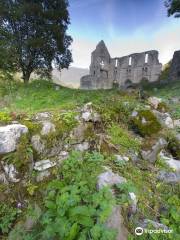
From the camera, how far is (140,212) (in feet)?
8.62

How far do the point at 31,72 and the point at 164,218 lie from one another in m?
19.6

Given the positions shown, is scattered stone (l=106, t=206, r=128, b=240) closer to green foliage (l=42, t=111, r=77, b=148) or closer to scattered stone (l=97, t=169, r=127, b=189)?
scattered stone (l=97, t=169, r=127, b=189)

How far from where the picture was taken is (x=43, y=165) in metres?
3.04

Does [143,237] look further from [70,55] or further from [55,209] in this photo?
[70,55]

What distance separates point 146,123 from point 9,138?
9.24 feet

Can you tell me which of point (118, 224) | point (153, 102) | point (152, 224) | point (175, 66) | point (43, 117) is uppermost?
point (175, 66)

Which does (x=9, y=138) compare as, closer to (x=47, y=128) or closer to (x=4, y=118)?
(x=47, y=128)

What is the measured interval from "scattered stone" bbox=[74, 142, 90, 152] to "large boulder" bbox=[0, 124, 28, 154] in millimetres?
931

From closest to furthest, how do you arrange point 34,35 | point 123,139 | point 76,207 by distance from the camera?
point 76,207
point 123,139
point 34,35

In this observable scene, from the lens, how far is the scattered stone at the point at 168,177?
3406 millimetres

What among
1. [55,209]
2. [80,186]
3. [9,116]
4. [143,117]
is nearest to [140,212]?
[80,186]

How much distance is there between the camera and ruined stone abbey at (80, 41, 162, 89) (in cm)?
3922

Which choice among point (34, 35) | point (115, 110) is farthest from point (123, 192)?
point (34, 35)

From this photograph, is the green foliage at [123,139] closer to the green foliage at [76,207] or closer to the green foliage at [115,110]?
the green foliage at [115,110]
